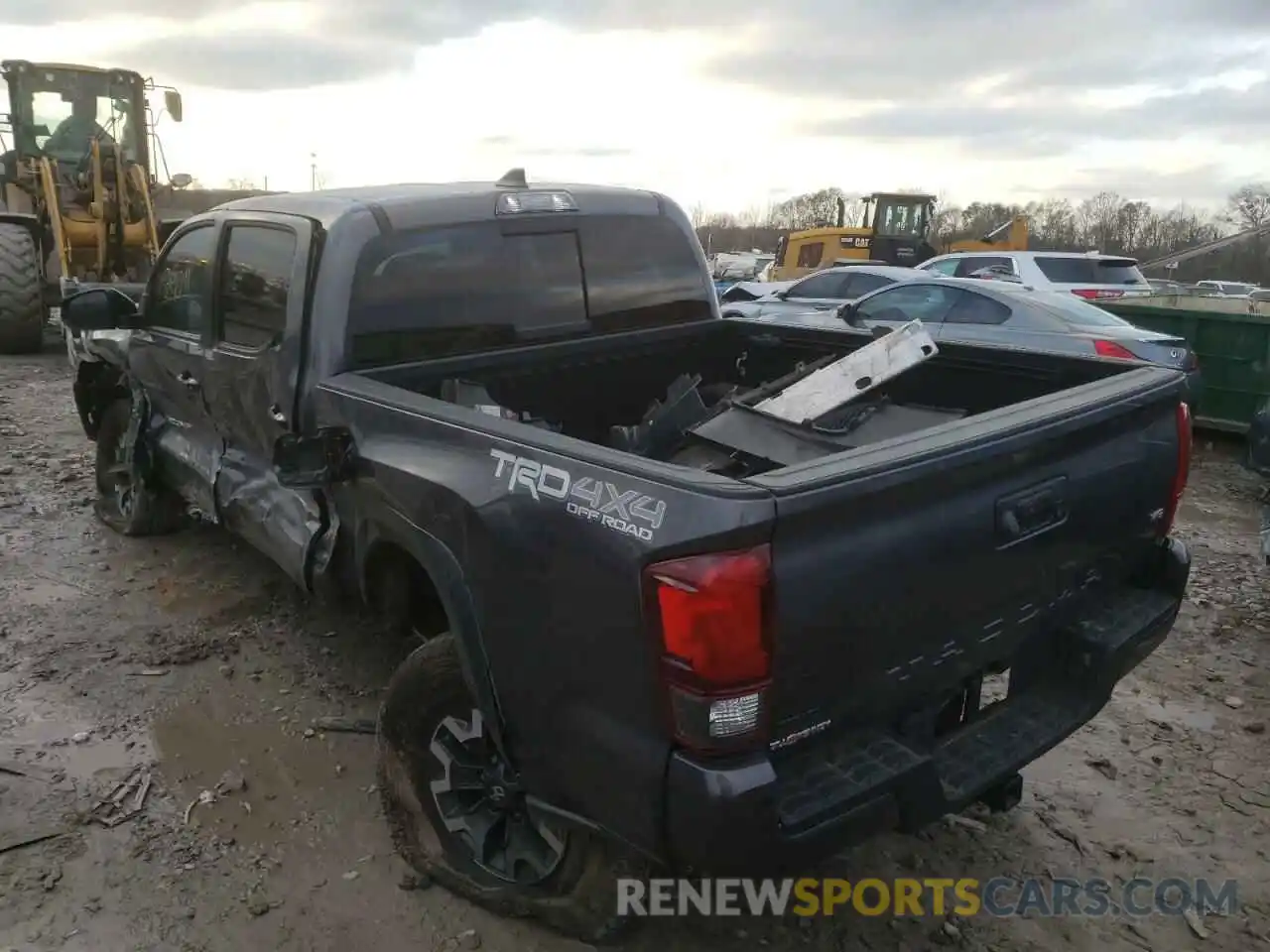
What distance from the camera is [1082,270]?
13750mm

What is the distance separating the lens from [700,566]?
1.90 metres

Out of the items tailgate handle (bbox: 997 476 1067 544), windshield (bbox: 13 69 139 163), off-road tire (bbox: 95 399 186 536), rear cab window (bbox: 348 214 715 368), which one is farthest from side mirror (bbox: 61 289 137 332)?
windshield (bbox: 13 69 139 163)

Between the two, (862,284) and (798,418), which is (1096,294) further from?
(798,418)

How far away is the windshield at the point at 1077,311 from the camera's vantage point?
830cm

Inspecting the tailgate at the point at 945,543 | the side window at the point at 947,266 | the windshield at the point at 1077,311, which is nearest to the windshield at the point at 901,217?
the side window at the point at 947,266

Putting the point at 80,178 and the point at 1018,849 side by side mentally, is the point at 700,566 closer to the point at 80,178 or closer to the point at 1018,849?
the point at 1018,849

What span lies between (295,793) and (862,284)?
32.8ft

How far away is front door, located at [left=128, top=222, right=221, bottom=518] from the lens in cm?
418

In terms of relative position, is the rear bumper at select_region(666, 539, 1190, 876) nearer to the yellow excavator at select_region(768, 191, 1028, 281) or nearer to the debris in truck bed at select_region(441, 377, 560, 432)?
the debris in truck bed at select_region(441, 377, 560, 432)

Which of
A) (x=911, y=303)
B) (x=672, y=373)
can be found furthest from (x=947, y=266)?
(x=672, y=373)

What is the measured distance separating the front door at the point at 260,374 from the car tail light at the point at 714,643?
6.15 ft

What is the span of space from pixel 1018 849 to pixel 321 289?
9.74 feet

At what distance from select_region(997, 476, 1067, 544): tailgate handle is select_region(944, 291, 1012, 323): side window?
6607 mm

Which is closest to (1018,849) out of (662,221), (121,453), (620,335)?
(620,335)
